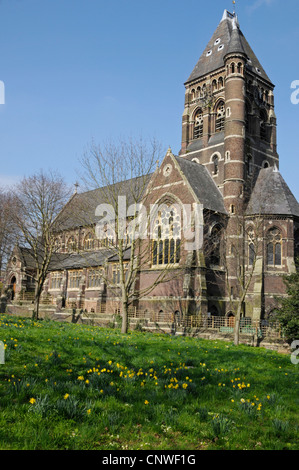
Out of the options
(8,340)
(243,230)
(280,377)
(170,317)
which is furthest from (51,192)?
(280,377)

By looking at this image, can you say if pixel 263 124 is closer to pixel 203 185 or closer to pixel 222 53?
pixel 222 53

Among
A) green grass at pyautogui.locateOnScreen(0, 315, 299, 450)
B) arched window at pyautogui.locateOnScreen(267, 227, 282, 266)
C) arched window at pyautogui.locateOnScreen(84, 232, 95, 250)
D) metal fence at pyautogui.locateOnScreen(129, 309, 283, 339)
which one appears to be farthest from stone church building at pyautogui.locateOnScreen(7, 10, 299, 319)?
green grass at pyautogui.locateOnScreen(0, 315, 299, 450)

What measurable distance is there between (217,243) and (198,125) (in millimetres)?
15759

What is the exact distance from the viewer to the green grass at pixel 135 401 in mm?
5910

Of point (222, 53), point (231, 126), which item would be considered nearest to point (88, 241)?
point (231, 126)

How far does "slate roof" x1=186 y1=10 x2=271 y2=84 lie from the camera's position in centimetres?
4409

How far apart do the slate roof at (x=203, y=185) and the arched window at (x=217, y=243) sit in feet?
5.26

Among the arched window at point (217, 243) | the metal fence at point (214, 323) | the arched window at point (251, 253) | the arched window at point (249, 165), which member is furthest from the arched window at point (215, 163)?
the metal fence at point (214, 323)

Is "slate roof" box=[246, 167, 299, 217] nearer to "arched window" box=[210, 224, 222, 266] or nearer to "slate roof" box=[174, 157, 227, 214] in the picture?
"slate roof" box=[174, 157, 227, 214]

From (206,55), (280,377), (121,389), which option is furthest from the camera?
(206,55)

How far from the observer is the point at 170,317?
1304 inches

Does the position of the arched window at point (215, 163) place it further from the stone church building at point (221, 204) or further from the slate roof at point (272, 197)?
the slate roof at point (272, 197)
